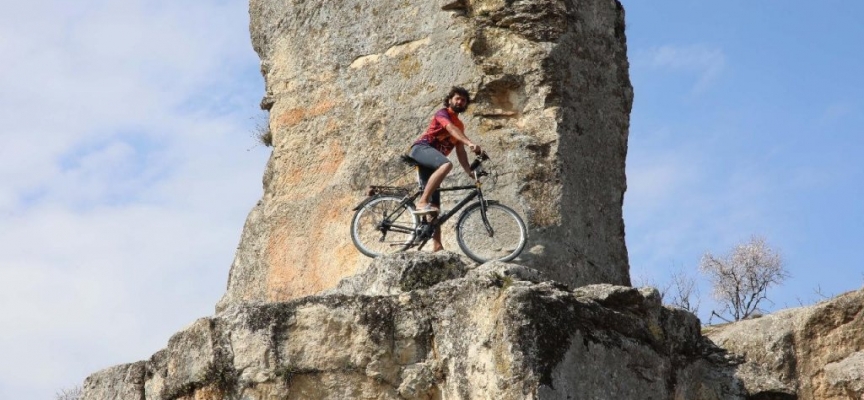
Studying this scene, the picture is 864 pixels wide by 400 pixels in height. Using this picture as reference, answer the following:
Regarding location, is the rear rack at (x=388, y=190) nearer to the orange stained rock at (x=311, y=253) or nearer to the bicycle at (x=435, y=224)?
the bicycle at (x=435, y=224)

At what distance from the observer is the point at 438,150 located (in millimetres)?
11719

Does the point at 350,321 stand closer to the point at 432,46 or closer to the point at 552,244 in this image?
the point at 552,244

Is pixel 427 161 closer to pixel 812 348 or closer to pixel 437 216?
pixel 437 216

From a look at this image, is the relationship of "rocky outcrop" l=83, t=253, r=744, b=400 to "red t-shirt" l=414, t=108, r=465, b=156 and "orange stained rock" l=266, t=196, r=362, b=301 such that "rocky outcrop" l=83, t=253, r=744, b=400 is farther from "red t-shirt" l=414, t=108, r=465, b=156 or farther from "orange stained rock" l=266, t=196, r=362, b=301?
"orange stained rock" l=266, t=196, r=362, b=301

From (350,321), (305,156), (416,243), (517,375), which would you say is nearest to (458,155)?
(416,243)

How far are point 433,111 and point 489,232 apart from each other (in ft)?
4.39

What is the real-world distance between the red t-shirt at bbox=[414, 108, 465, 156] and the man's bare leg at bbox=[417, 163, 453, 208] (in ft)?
0.64

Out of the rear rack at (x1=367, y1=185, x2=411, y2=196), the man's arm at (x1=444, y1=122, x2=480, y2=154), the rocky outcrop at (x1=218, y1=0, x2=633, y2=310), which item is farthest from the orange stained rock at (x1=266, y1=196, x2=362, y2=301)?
the man's arm at (x1=444, y1=122, x2=480, y2=154)

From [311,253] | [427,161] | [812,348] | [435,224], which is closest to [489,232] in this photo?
[435,224]

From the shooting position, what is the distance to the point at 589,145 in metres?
12.4

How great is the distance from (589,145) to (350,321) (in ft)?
12.2

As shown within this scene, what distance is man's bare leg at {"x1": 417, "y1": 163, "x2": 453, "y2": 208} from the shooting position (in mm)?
11562

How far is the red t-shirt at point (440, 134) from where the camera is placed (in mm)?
11672

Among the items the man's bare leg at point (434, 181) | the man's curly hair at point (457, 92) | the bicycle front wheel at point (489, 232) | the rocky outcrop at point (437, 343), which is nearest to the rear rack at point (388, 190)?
the man's bare leg at point (434, 181)
